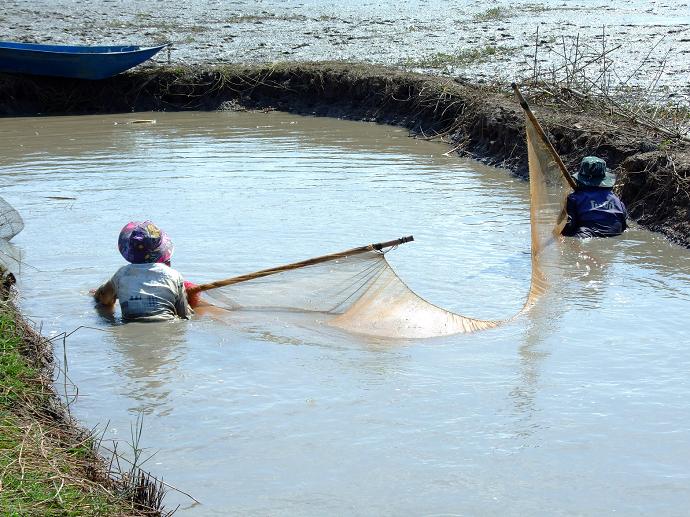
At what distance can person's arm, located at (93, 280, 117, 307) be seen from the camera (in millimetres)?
6082

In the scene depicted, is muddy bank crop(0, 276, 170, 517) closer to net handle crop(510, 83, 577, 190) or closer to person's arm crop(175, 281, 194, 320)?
person's arm crop(175, 281, 194, 320)

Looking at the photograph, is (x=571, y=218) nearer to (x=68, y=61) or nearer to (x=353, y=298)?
(x=353, y=298)

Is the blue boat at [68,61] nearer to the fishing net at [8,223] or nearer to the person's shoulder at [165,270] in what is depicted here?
the fishing net at [8,223]

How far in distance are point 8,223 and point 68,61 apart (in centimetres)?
722

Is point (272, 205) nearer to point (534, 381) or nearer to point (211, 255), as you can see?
point (211, 255)

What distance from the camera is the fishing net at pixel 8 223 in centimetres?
756

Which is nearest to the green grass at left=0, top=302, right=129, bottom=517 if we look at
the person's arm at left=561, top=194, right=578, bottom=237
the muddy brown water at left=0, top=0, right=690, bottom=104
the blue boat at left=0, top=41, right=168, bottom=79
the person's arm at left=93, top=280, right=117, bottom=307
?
the person's arm at left=93, top=280, right=117, bottom=307

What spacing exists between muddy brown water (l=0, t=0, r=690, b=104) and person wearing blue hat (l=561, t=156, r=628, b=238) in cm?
454

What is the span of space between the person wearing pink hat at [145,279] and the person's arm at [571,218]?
3.52 m

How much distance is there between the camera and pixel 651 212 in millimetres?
8562

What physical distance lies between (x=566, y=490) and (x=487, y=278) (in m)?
3.17

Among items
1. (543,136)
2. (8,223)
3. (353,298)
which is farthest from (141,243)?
(543,136)

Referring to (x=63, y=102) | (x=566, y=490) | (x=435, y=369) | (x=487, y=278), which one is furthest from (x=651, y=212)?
(x=63, y=102)

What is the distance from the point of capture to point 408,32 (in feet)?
61.9
